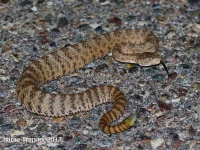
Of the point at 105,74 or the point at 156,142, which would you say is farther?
the point at 105,74

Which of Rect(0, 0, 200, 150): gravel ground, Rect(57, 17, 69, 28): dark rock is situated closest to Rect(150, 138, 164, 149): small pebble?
Rect(0, 0, 200, 150): gravel ground

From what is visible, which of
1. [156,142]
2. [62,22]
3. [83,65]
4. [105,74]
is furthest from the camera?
[62,22]

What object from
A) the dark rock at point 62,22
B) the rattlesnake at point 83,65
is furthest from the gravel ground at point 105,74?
the rattlesnake at point 83,65

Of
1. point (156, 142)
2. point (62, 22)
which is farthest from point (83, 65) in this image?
point (156, 142)

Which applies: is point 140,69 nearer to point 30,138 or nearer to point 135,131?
point 135,131

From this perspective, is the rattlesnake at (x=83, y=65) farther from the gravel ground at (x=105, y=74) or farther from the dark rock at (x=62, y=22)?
the dark rock at (x=62, y=22)

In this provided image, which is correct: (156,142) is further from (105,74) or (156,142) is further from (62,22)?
(62,22)
